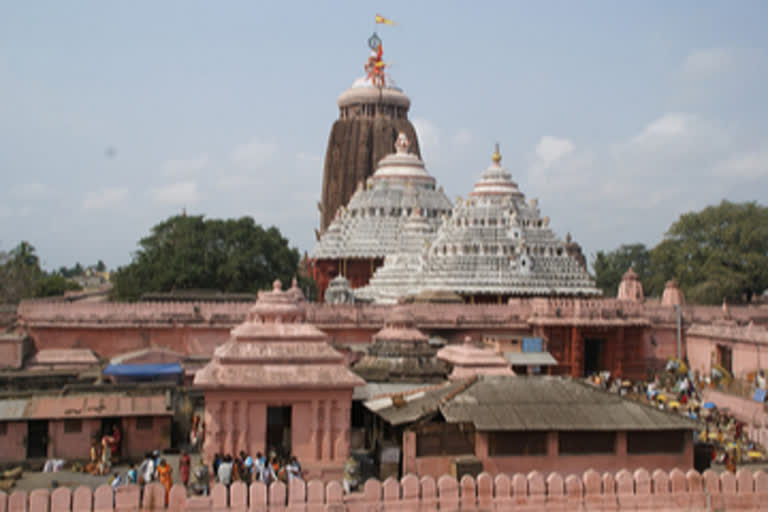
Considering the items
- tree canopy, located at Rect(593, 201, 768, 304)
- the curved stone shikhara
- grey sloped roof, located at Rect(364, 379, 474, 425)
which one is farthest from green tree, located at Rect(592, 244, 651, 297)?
grey sloped roof, located at Rect(364, 379, 474, 425)

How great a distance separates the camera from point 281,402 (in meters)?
21.3

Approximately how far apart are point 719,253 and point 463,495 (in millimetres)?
51401

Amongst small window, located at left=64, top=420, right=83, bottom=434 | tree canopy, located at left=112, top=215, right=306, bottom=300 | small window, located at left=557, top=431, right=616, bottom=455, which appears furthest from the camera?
tree canopy, located at left=112, top=215, right=306, bottom=300

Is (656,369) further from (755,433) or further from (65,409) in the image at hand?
(65,409)

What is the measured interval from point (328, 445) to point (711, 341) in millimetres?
25141

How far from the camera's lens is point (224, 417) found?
832 inches

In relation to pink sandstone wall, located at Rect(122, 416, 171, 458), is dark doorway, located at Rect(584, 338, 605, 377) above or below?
above

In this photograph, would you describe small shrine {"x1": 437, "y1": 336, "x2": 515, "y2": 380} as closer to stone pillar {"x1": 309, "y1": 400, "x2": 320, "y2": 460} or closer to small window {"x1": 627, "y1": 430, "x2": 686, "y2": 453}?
small window {"x1": 627, "y1": 430, "x2": 686, "y2": 453}

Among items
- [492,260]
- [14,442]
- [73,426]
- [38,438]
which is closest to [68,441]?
[73,426]

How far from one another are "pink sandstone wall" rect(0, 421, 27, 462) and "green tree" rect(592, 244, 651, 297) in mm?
73424

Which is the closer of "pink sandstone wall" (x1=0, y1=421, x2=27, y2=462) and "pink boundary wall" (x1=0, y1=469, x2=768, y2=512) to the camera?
"pink boundary wall" (x1=0, y1=469, x2=768, y2=512)

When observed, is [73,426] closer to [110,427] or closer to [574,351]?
[110,427]

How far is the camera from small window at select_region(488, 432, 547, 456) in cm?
2059

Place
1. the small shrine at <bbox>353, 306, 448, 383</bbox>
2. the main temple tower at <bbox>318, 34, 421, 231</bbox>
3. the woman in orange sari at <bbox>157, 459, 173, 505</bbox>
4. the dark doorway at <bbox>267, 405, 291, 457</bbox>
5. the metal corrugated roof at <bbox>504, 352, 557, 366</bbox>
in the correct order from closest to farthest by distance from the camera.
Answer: the woman in orange sari at <bbox>157, 459, 173, 505</bbox> < the dark doorway at <bbox>267, 405, 291, 457</bbox> < the small shrine at <bbox>353, 306, 448, 383</bbox> < the metal corrugated roof at <bbox>504, 352, 557, 366</bbox> < the main temple tower at <bbox>318, 34, 421, 231</bbox>
